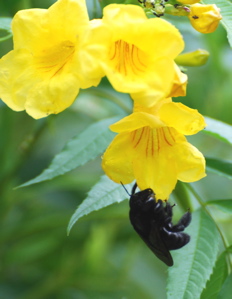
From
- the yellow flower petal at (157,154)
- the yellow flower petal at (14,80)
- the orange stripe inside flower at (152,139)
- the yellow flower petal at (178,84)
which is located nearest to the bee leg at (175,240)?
the yellow flower petal at (157,154)

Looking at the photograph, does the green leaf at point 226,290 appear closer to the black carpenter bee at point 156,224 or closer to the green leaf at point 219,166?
the black carpenter bee at point 156,224

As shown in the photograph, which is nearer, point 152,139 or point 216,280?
point 152,139

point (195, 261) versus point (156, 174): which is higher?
point (156, 174)

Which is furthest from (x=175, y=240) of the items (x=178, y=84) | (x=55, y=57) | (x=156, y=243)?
(x=55, y=57)

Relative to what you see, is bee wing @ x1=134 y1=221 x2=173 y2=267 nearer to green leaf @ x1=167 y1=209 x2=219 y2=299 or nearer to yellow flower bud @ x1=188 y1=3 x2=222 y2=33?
green leaf @ x1=167 y1=209 x2=219 y2=299

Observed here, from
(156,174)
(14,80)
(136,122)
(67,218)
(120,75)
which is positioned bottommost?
(67,218)

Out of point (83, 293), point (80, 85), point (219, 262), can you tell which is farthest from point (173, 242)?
point (83, 293)

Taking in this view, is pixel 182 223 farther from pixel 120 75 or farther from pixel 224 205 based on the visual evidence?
pixel 120 75
